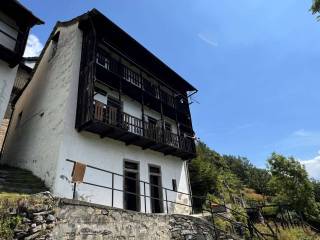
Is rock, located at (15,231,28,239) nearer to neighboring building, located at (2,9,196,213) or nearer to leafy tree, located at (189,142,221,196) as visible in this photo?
neighboring building, located at (2,9,196,213)

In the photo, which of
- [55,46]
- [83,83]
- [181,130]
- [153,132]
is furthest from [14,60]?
[181,130]

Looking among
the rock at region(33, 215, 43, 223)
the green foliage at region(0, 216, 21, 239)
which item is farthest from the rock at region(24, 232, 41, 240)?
the green foliage at region(0, 216, 21, 239)

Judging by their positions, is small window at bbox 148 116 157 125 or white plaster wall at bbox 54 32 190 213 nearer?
white plaster wall at bbox 54 32 190 213

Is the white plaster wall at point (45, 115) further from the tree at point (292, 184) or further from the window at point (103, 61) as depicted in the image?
the tree at point (292, 184)

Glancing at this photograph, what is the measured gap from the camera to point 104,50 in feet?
46.0

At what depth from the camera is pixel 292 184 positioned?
2808cm

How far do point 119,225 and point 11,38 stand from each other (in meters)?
9.90

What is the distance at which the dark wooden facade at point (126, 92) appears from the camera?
1154 cm

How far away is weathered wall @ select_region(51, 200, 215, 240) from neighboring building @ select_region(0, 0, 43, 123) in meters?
6.52

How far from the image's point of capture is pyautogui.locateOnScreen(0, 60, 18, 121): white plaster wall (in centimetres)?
1102

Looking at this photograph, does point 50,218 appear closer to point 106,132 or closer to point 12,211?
point 12,211

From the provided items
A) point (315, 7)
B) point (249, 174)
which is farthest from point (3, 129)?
point (249, 174)


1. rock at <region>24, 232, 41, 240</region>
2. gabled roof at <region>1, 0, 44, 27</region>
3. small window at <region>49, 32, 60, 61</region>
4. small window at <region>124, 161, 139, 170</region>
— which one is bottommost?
rock at <region>24, 232, 41, 240</region>

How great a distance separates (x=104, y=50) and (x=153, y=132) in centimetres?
517
